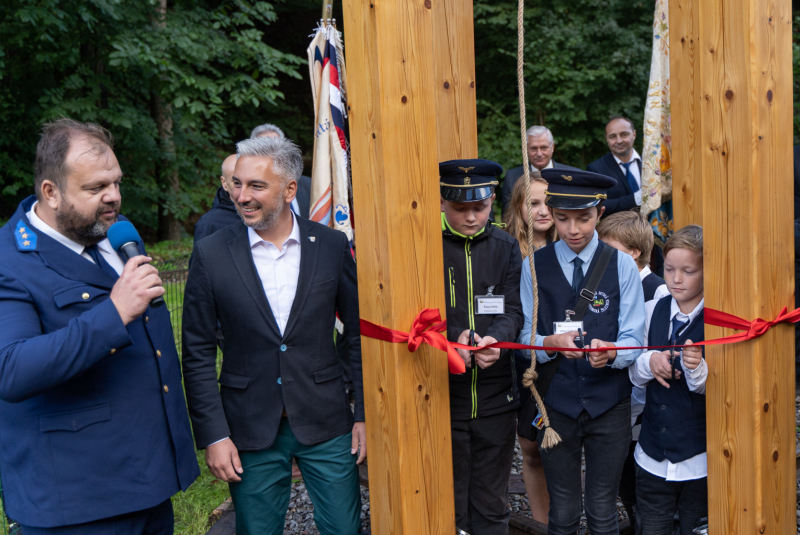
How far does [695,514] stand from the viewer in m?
2.79

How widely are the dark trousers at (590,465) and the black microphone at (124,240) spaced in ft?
5.78

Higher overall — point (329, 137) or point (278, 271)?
point (329, 137)

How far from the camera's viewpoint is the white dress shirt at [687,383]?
8.34 feet

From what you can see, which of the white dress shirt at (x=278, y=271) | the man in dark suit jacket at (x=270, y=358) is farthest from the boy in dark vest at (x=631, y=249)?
the white dress shirt at (x=278, y=271)

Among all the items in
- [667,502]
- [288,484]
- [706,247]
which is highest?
[706,247]

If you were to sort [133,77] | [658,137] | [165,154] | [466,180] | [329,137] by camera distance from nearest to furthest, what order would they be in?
[466,180] → [329,137] → [658,137] → [133,77] → [165,154]

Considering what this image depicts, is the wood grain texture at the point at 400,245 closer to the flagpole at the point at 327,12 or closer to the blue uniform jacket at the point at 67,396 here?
the blue uniform jacket at the point at 67,396

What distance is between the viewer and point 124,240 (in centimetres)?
221

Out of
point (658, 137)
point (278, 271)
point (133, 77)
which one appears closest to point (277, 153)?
point (278, 271)

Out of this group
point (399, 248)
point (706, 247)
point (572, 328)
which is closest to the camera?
point (399, 248)

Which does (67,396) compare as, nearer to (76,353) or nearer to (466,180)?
(76,353)

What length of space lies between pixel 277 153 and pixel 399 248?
34.6 inches

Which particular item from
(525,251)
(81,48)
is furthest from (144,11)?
(525,251)

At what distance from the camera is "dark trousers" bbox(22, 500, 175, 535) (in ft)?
7.22
